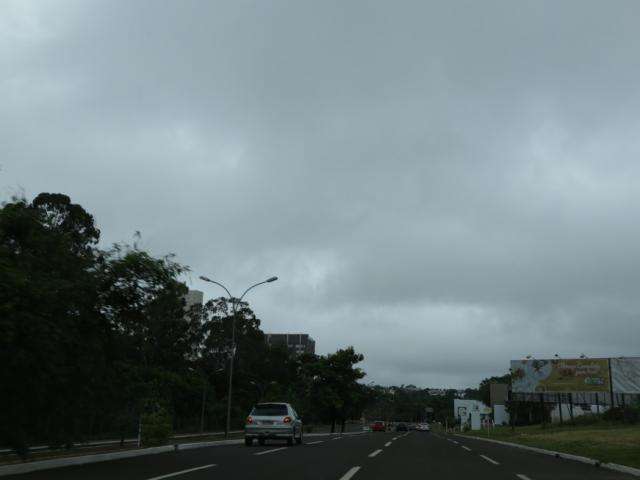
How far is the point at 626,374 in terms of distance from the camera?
163 feet

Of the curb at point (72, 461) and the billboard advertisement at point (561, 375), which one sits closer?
the curb at point (72, 461)

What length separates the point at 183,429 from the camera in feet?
206

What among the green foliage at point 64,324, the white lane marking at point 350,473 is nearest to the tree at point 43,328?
the green foliage at point 64,324

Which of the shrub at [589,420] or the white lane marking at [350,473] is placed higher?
the shrub at [589,420]

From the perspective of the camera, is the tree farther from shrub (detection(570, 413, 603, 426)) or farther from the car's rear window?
shrub (detection(570, 413, 603, 426))

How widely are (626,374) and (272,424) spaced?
38.0 meters

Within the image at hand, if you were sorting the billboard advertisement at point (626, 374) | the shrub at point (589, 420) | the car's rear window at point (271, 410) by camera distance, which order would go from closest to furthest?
1. the car's rear window at point (271, 410)
2. the billboard advertisement at point (626, 374)
3. the shrub at point (589, 420)

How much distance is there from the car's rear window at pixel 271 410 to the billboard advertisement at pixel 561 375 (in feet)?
122

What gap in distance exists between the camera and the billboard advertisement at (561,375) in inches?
2009

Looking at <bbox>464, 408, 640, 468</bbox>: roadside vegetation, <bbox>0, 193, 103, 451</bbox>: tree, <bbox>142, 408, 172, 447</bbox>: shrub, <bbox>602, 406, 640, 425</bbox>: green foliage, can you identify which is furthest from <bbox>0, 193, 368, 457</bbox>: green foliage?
Answer: <bbox>602, 406, 640, 425</bbox>: green foliage

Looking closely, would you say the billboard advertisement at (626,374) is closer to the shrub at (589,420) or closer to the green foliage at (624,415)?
the green foliage at (624,415)

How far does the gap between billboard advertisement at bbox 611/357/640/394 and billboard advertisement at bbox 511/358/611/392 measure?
55 cm

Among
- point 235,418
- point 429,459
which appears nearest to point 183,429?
point 235,418

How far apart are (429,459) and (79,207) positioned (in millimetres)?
39209
